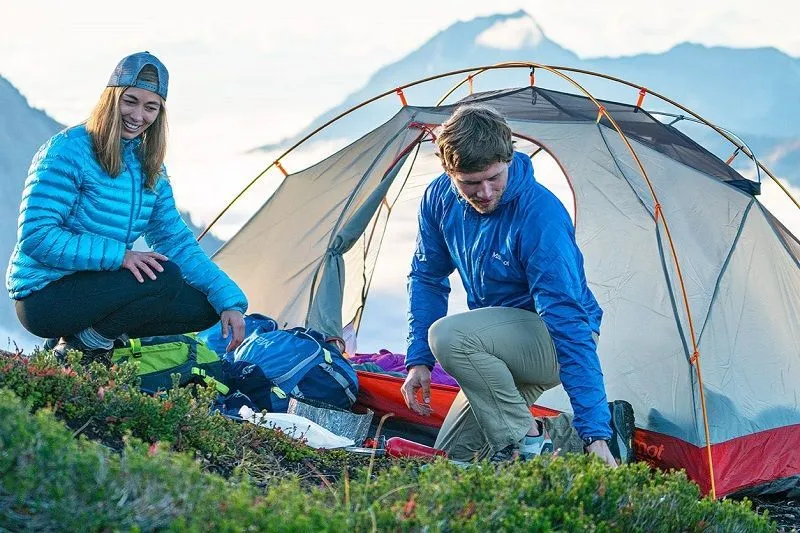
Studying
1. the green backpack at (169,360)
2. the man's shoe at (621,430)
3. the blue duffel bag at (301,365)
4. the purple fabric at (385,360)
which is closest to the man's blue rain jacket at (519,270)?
the man's shoe at (621,430)

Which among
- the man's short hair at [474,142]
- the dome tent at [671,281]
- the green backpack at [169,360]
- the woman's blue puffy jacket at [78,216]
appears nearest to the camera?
the man's short hair at [474,142]

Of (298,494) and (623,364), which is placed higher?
(623,364)

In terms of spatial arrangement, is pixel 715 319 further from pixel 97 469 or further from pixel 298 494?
pixel 97 469

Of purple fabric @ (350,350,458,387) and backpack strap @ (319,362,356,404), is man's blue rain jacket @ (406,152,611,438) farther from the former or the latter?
purple fabric @ (350,350,458,387)

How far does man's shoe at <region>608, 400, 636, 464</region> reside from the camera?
488cm

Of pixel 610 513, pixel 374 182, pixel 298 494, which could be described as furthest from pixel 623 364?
pixel 298 494

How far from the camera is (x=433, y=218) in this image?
4.54 metres

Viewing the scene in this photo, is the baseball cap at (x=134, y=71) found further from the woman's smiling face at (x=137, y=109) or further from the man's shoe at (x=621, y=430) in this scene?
the man's shoe at (x=621, y=430)

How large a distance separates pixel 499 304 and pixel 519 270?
247mm

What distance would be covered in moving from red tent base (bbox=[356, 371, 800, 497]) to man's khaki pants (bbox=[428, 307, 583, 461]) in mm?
1141

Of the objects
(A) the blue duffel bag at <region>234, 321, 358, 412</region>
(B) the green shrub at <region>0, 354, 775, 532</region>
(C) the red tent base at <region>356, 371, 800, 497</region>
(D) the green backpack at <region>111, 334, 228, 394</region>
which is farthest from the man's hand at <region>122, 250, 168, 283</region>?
(C) the red tent base at <region>356, 371, 800, 497</region>

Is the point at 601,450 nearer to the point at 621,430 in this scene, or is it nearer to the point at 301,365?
the point at 621,430

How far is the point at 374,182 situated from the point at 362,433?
2.00 m

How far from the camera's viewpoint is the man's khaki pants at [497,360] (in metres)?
4.20
